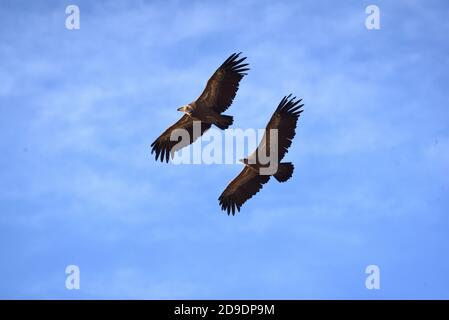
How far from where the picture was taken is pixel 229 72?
986 inches

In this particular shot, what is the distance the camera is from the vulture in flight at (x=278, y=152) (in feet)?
82.7

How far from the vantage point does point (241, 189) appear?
2706 centimetres

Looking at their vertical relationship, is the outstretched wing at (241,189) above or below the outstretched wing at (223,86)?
below

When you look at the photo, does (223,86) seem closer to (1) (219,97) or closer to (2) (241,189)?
(1) (219,97)

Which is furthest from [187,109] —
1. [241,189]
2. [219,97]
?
[241,189]

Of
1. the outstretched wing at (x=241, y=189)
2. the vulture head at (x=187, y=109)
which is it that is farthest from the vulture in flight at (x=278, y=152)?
the vulture head at (x=187, y=109)

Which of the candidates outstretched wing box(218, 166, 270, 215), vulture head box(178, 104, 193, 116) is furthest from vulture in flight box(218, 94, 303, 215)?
vulture head box(178, 104, 193, 116)

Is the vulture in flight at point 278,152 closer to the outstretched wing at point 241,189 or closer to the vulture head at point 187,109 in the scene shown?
the outstretched wing at point 241,189

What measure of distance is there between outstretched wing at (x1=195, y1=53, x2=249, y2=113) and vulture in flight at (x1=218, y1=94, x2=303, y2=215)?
1390mm

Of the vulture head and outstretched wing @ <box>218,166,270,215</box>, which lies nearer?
the vulture head

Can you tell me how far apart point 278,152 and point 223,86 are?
2.48 meters

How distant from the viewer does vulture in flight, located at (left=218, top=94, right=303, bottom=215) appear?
25.2m

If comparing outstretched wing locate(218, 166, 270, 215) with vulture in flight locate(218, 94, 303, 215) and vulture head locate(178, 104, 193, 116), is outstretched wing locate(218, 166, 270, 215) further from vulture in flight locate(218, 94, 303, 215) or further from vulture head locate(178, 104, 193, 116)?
vulture head locate(178, 104, 193, 116)
